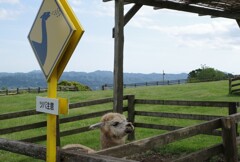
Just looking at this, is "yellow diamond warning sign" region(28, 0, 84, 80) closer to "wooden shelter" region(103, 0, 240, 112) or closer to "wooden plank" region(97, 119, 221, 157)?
"wooden plank" region(97, 119, 221, 157)

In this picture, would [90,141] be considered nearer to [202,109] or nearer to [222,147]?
[222,147]

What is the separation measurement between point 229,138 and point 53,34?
143 inches

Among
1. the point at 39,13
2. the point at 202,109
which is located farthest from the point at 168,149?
the point at 202,109

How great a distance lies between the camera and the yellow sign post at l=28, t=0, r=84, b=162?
276 centimetres

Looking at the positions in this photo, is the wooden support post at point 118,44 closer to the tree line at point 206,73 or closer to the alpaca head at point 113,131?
the alpaca head at point 113,131

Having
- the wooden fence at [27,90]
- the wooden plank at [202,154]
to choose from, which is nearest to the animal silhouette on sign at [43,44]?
the wooden plank at [202,154]

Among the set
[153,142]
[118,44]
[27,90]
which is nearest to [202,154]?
[153,142]

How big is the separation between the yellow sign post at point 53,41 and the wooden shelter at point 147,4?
520 centimetres

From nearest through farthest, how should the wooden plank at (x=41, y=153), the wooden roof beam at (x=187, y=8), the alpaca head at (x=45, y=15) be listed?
the alpaca head at (x=45, y=15), the wooden plank at (x=41, y=153), the wooden roof beam at (x=187, y=8)

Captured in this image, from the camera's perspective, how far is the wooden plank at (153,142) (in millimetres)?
3668

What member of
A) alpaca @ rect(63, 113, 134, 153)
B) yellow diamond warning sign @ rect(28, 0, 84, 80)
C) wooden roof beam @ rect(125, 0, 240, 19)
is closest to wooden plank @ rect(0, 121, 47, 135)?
alpaca @ rect(63, 113, 134, 153)

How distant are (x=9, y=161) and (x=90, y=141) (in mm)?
2424

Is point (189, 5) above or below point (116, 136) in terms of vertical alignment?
above

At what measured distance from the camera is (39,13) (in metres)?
3.14
